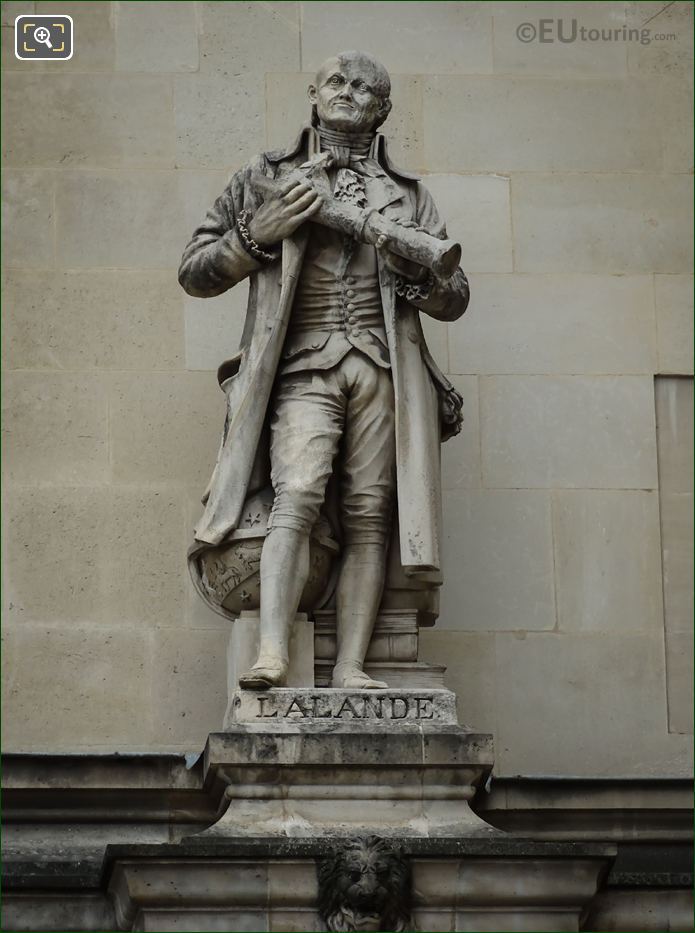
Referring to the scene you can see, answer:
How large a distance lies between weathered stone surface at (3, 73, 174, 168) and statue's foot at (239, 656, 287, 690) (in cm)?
332

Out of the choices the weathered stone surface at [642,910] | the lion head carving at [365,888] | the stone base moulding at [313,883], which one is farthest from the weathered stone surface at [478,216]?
the lion head carving at [365,888]

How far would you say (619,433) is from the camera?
14.2 m

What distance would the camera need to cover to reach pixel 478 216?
1443cm

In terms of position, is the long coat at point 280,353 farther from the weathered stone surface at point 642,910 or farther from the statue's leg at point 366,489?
the weathered stone surface at point 642,910

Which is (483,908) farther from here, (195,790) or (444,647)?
(444,647)

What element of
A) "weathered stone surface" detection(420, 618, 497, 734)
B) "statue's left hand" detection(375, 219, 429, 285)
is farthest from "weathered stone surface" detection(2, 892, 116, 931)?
"statue's left hand" detection(375, 219, 429, 285)

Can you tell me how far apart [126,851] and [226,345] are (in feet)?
11.3

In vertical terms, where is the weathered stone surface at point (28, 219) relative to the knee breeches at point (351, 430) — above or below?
above

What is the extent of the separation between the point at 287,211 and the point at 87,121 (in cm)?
235

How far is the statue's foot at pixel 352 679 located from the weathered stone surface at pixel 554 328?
2484 mm

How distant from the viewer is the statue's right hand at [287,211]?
40.5ft

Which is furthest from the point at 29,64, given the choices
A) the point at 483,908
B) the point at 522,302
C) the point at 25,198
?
the point at 483,908

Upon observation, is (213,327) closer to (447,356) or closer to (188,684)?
(447,356)

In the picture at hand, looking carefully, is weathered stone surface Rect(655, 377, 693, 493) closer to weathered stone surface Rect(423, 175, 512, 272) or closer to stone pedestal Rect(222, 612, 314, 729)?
weathered stone surface Rect(423, 175, 512, 272)
